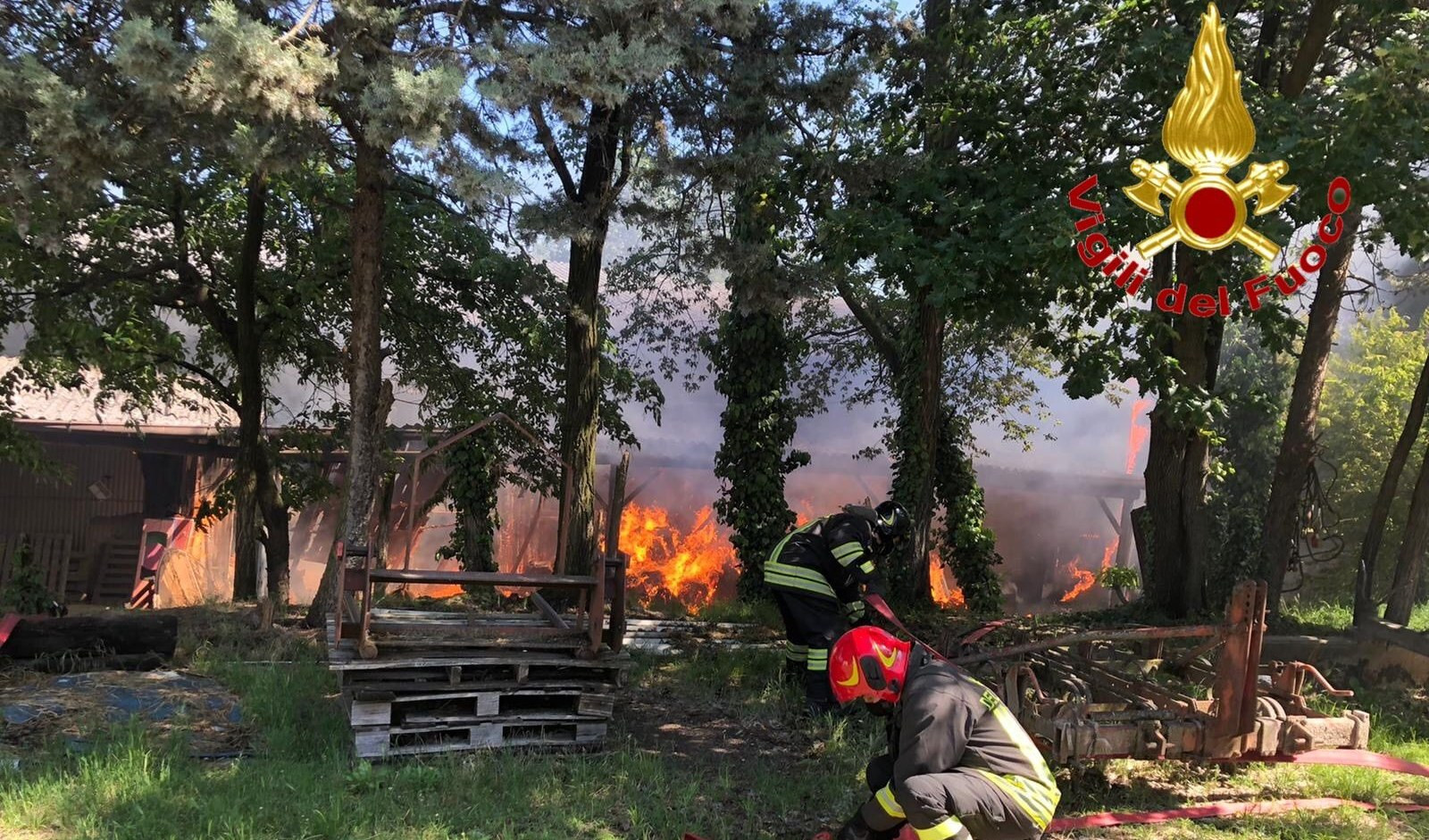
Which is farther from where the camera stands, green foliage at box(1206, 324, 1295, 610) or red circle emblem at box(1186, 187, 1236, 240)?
green foliage at box(1206, 324, 1295, 610)

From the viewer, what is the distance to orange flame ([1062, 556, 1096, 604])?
27.2 meters

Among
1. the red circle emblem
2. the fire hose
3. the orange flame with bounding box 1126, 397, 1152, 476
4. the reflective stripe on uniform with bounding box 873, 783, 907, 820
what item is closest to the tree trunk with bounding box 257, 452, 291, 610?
the fire hose

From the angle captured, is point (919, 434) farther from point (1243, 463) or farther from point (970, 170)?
point (1243, 463)

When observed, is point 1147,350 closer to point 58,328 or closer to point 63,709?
point 63,709

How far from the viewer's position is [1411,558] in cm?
1030

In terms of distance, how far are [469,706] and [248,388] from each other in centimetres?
767

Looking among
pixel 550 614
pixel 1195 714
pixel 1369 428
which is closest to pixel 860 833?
pixel 1195 714

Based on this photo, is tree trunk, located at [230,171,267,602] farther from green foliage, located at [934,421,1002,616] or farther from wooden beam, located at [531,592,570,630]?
green foliage, located at [934,421,1002,616]

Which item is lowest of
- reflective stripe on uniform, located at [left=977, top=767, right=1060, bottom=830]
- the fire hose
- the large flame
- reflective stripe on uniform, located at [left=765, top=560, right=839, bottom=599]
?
the fire hose

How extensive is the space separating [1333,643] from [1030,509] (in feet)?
62.9

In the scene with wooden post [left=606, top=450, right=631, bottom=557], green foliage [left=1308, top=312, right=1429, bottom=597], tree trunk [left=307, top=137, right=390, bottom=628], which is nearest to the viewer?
wooden post [left=606, top=450, right=631, bottom=557]

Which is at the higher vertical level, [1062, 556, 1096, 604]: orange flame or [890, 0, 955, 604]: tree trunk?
[890, 0, 955, 604]: tree trunk

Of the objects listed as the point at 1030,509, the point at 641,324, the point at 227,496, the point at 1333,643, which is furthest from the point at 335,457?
the point at 1030,509

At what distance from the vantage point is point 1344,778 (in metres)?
5.82
